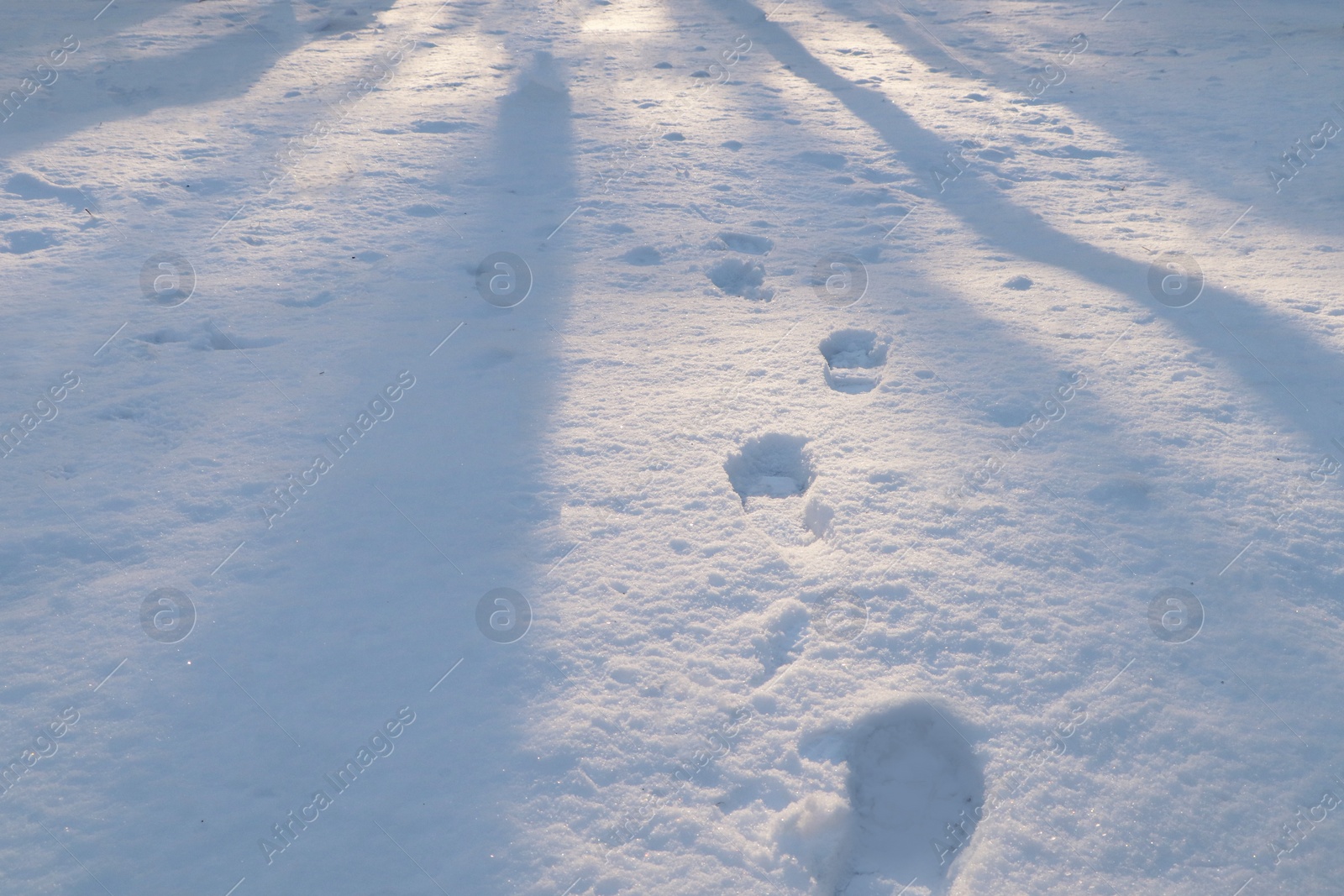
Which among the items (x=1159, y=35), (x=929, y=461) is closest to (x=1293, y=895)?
(x=929, y=461)

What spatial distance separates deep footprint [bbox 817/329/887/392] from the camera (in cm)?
321

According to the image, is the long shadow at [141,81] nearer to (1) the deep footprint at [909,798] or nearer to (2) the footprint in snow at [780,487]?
(2) the footprint in snow at [780,487]

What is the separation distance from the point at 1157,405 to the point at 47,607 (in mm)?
3522

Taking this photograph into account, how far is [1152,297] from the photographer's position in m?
3.54

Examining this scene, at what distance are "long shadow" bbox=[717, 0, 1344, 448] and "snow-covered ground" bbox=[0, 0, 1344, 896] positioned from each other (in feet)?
0.07

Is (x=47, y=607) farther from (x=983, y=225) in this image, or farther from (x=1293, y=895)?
(x=983, y=225)

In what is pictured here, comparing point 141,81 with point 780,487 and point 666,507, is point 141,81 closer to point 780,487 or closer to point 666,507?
point 666,507

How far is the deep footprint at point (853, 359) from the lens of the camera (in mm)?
3215

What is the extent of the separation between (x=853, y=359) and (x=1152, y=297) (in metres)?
1.33

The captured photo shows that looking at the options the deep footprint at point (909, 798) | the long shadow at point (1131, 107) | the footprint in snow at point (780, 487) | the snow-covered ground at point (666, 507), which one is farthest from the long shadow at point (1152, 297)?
the deep footprint at point (909, 798)

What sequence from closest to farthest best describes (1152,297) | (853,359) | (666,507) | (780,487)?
1. (666,507)
2. (780,487)
3. (853,359)
4. (1152,297)

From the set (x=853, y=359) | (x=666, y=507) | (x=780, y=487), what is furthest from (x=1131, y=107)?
(x=666, y=507)

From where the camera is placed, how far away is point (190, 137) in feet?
15.8

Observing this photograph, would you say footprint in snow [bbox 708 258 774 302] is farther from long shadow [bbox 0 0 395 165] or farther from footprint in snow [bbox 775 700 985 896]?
long shadow [bbox 0 0 395 165]
